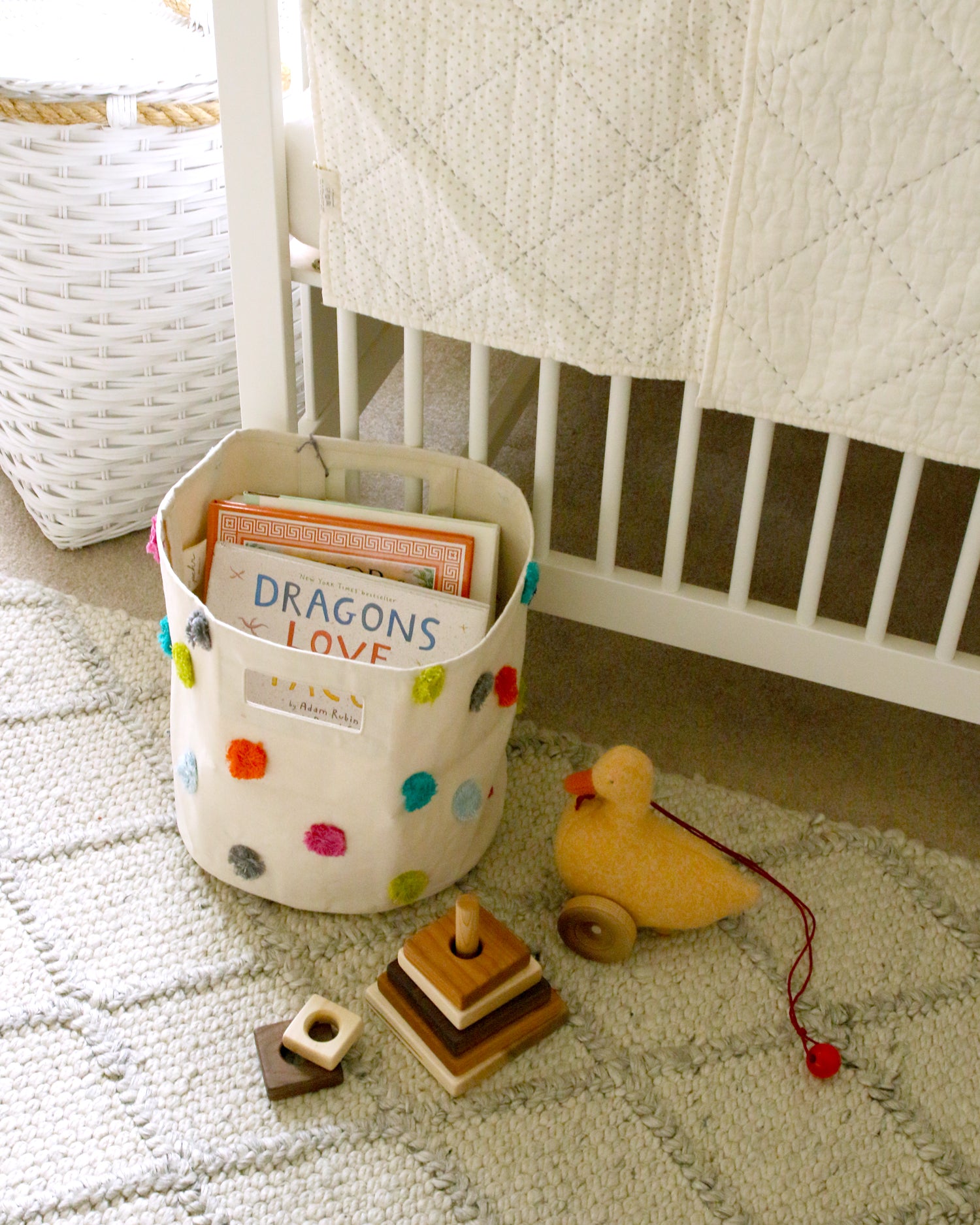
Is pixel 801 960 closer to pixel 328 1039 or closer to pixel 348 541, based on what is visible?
pixel 328 1039

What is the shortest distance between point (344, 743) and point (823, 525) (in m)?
0.48

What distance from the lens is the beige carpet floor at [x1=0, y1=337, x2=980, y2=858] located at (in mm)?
1304

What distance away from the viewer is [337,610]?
3.66 feet

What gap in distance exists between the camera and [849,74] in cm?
86

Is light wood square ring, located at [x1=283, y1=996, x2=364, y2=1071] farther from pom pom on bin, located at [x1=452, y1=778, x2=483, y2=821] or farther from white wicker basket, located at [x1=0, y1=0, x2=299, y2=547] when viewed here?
white wicker basket, located at [x1=0, y1=0, x2=299, y2=547]

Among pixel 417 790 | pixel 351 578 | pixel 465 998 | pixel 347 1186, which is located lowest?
pixel 347 1186

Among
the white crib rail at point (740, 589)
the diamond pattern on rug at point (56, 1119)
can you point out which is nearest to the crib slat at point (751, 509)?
the white crib rail at point (740, 589)

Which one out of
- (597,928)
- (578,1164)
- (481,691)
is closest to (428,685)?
(481,691)

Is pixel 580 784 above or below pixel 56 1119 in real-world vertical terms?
above

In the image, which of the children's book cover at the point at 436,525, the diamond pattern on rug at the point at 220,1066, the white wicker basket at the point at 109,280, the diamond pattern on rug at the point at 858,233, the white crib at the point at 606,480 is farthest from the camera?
the white wicker basket at the point at 109,280

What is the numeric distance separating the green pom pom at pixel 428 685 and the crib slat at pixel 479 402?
12.3 inches

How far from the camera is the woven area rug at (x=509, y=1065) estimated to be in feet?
3.05

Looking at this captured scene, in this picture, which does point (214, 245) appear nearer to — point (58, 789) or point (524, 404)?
point (524, 404)

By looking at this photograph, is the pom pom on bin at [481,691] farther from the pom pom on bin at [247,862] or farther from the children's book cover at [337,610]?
the pom pom on bin at [247,862]
